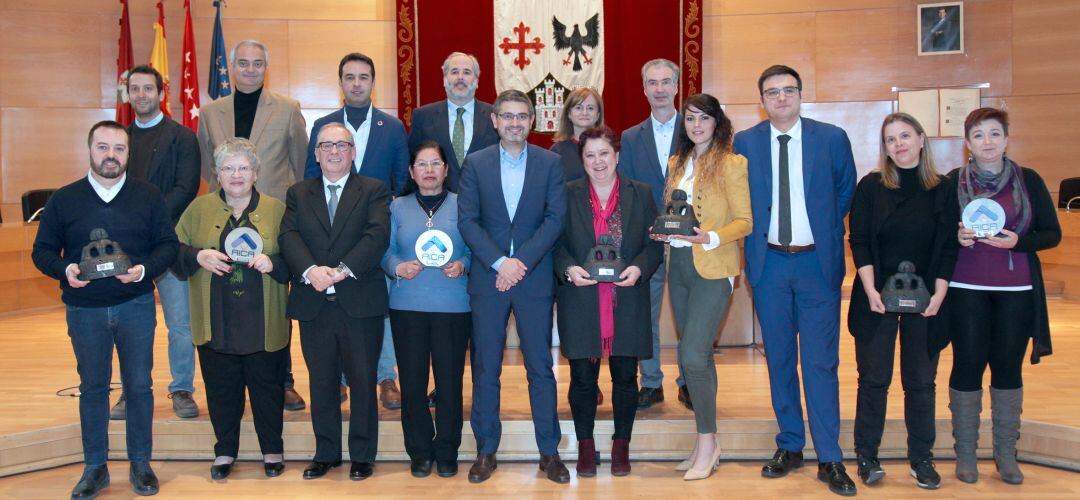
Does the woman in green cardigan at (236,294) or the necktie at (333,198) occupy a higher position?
the necktie at (333,198)

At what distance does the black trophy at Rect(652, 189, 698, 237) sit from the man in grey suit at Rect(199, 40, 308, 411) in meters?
1.89

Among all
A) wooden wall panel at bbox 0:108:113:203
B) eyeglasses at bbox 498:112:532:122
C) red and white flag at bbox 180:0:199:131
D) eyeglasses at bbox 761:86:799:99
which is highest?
red and white flag at bbox 180:0:199:131

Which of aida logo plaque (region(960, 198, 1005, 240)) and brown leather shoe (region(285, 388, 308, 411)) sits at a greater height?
aida logo plaque (region(960, 198, 1005, 240))

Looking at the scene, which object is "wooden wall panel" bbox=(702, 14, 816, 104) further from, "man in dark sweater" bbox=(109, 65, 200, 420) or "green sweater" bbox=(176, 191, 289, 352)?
"green sweater" bbox=(176, 191, 289, 352)

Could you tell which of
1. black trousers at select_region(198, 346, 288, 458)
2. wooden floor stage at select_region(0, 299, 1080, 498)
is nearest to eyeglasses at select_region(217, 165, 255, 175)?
black trousers at select_region(198, 346, 288, 458)

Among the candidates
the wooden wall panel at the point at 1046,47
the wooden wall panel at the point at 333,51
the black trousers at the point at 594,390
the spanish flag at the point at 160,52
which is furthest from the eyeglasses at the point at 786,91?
the spanish flag at the point at 160,52

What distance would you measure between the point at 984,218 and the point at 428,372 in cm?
227

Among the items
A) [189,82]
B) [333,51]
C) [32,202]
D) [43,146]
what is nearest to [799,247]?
[333,51]

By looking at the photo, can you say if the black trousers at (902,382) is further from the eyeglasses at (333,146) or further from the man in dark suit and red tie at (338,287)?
the eyeglasses at (333,146)

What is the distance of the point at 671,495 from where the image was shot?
3637 millimetres

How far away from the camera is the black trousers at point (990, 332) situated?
11.6ft

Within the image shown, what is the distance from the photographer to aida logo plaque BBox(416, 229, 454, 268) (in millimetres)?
3658

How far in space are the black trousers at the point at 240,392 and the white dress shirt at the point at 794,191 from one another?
2.14 metres

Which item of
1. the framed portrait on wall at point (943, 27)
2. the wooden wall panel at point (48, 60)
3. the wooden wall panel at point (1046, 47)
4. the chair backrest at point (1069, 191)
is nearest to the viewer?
the chair backrest at point (1069, 191)
